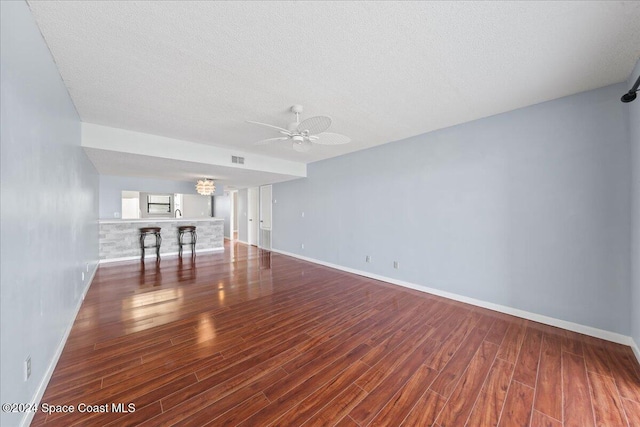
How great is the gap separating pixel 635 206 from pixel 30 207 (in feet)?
16.1

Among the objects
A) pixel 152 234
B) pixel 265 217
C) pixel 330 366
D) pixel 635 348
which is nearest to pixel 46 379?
pixel 330 366

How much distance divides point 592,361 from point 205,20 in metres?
4.31

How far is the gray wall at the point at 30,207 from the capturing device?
47.4 inches

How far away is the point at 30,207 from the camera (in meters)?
1.47

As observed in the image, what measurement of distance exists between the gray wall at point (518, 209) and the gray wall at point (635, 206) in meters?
0.11

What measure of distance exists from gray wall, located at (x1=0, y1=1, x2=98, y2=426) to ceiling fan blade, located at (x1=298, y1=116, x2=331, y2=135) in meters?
1.96

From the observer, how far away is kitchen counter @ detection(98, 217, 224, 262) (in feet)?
18.9

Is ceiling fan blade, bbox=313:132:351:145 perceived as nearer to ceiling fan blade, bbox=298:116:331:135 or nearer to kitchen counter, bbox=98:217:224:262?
ceiling fan blade, bbox=298:116:331:135

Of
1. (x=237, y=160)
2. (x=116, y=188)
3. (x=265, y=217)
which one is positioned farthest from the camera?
(x=265, y=217)

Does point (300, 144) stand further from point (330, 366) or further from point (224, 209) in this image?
point (224, 209)

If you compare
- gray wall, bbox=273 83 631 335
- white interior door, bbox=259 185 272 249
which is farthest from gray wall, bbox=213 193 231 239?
gray wall, bbox=273 83 631 335

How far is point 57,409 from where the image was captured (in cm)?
155

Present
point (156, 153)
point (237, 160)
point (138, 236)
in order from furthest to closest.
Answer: point (138, 236) → point (237, 160) → point (156, 153)

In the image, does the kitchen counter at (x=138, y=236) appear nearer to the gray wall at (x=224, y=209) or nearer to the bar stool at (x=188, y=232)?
the bar stool at (x=188, y=232)
